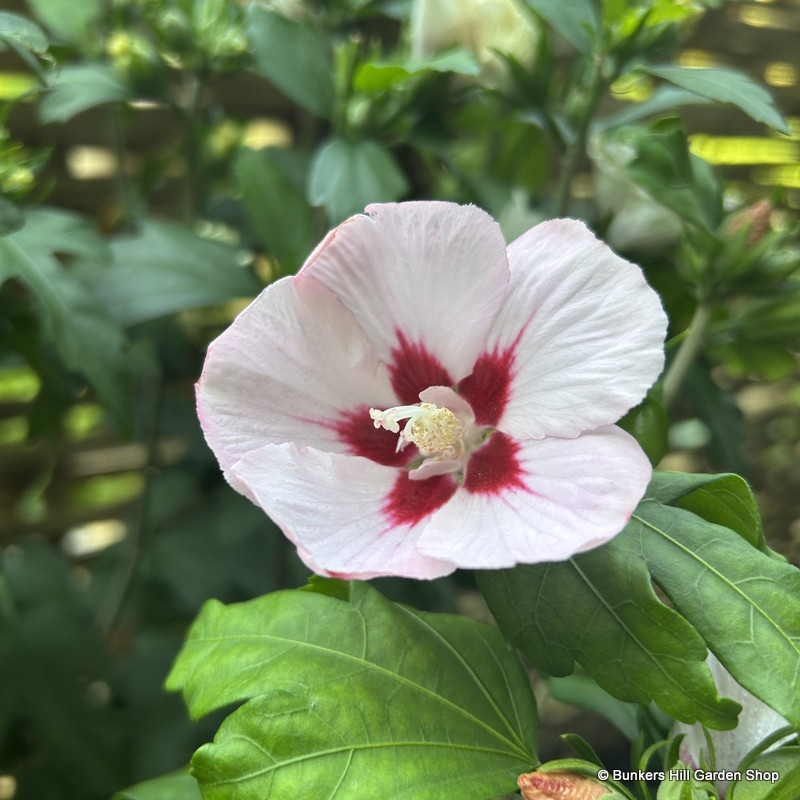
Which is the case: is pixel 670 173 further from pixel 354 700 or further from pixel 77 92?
pixel 77 92

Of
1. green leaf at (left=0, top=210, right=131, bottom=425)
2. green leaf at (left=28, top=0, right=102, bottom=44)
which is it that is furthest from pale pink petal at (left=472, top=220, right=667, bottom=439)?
green leaf at (left=28, top=0, right=102, bottom=44)

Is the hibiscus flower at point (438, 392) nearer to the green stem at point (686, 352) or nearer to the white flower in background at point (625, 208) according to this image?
the green stem at point (686, 352)

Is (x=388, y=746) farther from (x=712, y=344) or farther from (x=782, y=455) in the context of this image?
(x=782, y=455)

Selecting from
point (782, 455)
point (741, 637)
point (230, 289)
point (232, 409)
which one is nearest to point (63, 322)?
point (230, 289)

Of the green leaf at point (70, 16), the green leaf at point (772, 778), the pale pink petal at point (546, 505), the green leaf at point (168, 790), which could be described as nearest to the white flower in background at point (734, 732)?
the green leaf at point (772, 778)

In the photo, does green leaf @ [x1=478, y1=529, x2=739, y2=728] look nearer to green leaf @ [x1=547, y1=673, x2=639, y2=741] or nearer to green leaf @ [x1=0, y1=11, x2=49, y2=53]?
green leaf @ [x1=547, y1=673, x2=639, y2=741]

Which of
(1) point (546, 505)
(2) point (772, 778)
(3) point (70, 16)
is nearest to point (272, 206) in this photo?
(3) point (70, 16)

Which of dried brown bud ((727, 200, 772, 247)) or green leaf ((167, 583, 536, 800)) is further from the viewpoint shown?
dried brown bud ((727, 200, 772, 247))
